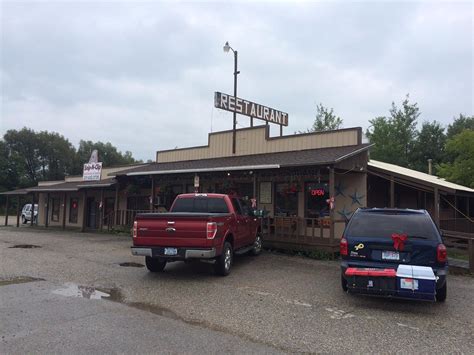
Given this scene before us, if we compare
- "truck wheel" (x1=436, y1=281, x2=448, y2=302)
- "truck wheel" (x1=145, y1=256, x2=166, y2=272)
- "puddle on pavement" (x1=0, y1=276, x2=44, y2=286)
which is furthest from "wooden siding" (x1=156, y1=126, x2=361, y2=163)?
"puddle on pavement" (x1=0, y1=276, x2=44, y2=286)

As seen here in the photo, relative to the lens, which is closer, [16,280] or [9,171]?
[16,280]

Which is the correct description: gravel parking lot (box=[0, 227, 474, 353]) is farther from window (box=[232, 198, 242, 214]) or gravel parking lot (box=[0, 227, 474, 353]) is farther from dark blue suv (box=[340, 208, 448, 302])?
window (box=[232, 198, 242, 214])

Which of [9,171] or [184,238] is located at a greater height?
[9,171]

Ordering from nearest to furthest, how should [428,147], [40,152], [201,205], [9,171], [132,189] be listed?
1. [201,205]
2. [132,189]
3. [428,147]
4. [9,171]
5. [40,152]

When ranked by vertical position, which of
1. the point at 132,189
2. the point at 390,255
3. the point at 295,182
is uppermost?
the point at 295,182

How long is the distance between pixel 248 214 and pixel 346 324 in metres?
5.89

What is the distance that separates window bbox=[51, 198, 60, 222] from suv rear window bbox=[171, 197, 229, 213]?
21.2 meters

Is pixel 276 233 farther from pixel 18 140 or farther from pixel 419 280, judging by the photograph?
pixel 18 140

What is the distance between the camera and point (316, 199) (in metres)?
14.8

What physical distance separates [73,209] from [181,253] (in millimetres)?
21191

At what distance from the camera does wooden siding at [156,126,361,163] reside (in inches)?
578

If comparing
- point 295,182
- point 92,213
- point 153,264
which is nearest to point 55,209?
point 92,213

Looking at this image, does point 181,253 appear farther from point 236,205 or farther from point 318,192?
point 318,192

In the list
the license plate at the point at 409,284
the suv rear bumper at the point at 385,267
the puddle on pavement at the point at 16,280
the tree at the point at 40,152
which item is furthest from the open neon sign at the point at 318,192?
the tree at the point at 40,152
